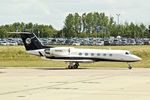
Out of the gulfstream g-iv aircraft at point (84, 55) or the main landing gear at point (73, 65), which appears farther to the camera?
the main landing gear at point (73, 65)

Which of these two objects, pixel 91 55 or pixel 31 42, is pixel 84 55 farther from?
pixel 31 42

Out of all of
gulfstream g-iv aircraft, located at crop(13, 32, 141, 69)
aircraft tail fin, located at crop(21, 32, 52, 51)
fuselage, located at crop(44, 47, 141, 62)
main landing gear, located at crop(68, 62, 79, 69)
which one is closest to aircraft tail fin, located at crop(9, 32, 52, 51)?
aircraft tail fin, located at crop(21, 32, 52, 51)

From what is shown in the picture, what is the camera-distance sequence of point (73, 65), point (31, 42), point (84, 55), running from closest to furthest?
point (84, 55)
point (73, 65)
point (31, 42)

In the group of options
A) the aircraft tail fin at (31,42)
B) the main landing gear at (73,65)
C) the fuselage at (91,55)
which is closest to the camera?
the fuselage at (91,55)

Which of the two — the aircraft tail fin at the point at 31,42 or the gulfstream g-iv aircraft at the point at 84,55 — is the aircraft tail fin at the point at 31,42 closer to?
the aircraft tail fin at the point at 31,42

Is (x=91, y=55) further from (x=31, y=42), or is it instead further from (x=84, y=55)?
(x=31, y=42)

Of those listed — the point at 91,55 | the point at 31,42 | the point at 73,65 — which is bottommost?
the point at 73,65

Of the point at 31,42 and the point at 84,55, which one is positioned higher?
the point at 31,42

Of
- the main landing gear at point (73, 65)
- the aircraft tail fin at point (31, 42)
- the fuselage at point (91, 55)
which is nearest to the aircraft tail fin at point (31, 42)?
the aircraft tail fin at point (31, 42)

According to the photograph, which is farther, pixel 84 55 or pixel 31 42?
pixel 31 42

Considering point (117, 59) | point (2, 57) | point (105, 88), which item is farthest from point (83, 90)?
point (2, 57)

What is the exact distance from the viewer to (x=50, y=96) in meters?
24.1

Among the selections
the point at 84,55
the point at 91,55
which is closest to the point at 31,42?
the point at 84,55

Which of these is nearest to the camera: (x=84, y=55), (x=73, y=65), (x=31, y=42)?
(x=84, y=55)
